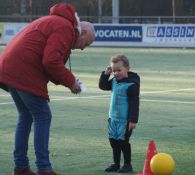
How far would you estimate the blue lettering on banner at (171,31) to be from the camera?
36719mm

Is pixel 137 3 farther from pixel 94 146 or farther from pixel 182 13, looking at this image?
pixel 94 146

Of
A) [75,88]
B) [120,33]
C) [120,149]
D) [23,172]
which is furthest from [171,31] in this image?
[75,88]

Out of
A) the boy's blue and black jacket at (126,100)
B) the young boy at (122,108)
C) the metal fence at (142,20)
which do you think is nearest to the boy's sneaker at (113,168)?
the young boy at (122,108)

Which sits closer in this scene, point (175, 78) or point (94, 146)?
point (94, 146)

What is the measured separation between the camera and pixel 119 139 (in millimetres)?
8461

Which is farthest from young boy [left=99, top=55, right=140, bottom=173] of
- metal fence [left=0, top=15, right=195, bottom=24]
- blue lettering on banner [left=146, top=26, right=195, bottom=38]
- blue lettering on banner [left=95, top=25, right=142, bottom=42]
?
metal fence [left=0, top=15, right=195, bottom=24]

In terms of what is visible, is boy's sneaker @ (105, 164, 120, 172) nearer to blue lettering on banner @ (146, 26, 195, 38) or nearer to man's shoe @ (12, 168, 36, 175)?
man's shoe @ (12, 168, 36, 175)

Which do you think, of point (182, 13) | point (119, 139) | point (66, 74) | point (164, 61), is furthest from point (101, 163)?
point (182, 13)

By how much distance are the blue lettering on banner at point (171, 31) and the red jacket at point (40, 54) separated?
29.2 metres

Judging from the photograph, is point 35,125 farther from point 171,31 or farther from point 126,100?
point 171,31

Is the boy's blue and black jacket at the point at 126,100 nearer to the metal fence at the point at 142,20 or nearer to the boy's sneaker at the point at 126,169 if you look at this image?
the boy's sneaker at the point at 126,169

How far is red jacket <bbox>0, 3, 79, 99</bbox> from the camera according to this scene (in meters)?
7.50

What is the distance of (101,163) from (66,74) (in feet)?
5.80

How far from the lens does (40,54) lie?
7.61 metres
